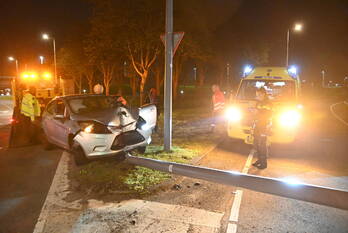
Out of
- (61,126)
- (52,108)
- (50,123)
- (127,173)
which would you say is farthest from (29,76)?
(127,173)

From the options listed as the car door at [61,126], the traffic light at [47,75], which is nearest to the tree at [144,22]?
the traffic light at [47,75]

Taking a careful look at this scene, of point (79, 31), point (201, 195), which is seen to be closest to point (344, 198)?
point (201, 195)

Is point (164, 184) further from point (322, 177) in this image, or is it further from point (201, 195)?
point (322, 177)

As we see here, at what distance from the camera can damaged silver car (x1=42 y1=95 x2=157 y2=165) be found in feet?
22.4

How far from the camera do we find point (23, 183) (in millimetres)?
6340

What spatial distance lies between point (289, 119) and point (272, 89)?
1.92 m

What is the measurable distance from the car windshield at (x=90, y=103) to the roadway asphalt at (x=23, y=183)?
4.85ft

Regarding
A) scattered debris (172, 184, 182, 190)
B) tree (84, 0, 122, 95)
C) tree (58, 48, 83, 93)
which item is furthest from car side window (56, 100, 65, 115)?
tree (58, 48, 83, 93)

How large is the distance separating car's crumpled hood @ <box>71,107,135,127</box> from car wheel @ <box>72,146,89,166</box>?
669mm

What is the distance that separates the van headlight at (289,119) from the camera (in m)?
8.37

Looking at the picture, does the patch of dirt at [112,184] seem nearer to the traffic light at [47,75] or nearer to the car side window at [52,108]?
the car side window at [52,108]

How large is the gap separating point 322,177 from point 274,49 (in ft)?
141

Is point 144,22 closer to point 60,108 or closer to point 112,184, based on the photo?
point 60,108

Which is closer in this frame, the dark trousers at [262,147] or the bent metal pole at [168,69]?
the dark trousers at [262,147]
